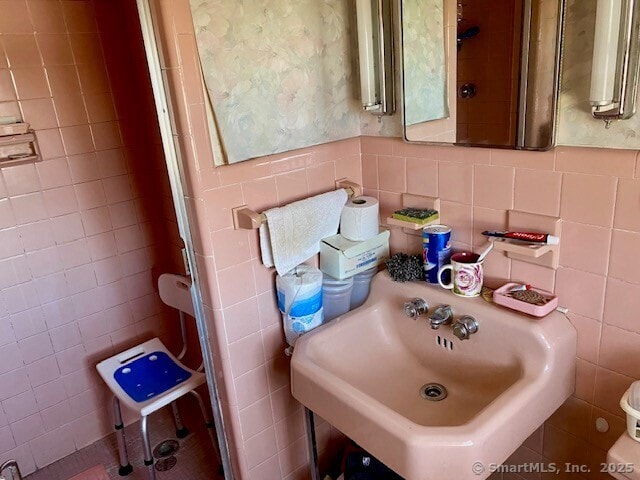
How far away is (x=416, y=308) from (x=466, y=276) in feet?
0.51

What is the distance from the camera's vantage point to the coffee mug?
47.0 inches

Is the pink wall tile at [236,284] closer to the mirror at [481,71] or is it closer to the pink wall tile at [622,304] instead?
the mirror at [481,71]

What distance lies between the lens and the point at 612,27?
0.90 m

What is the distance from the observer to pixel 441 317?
120cm

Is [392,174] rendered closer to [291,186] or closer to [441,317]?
[291,186]

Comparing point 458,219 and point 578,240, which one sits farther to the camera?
point 458,219

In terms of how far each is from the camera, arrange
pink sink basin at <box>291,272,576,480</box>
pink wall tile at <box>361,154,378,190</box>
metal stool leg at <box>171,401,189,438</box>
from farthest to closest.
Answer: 1. metal stool leg at <box>171,401,189,438</box>
2. pink wall tile at <box>361,154,378,190</box>
3. pink sink basin at <box>291,272,576,480</box>

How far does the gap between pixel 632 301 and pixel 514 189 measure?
13.2 inches

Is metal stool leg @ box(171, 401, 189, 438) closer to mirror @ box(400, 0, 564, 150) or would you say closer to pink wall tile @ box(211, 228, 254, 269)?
pink wall tile @ box(211, 228, 254, 269)

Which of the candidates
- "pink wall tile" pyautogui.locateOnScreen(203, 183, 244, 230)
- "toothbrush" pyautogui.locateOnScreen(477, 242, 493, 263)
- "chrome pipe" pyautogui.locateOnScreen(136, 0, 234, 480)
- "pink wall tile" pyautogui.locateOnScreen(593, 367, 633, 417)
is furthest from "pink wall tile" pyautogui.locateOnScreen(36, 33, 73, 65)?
"pink wall tile" pyautogui.locateOnScreen(593, 367, 633, 417)

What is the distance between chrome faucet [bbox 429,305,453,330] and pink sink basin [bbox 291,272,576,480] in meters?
0.02

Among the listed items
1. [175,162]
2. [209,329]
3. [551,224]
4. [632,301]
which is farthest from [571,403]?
[175,162]

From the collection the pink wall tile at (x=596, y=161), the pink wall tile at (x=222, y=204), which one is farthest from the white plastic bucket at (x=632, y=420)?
the pink wall tile at (x=222, y=204)

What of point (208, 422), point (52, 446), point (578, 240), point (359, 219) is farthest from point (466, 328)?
point (52, 446)
